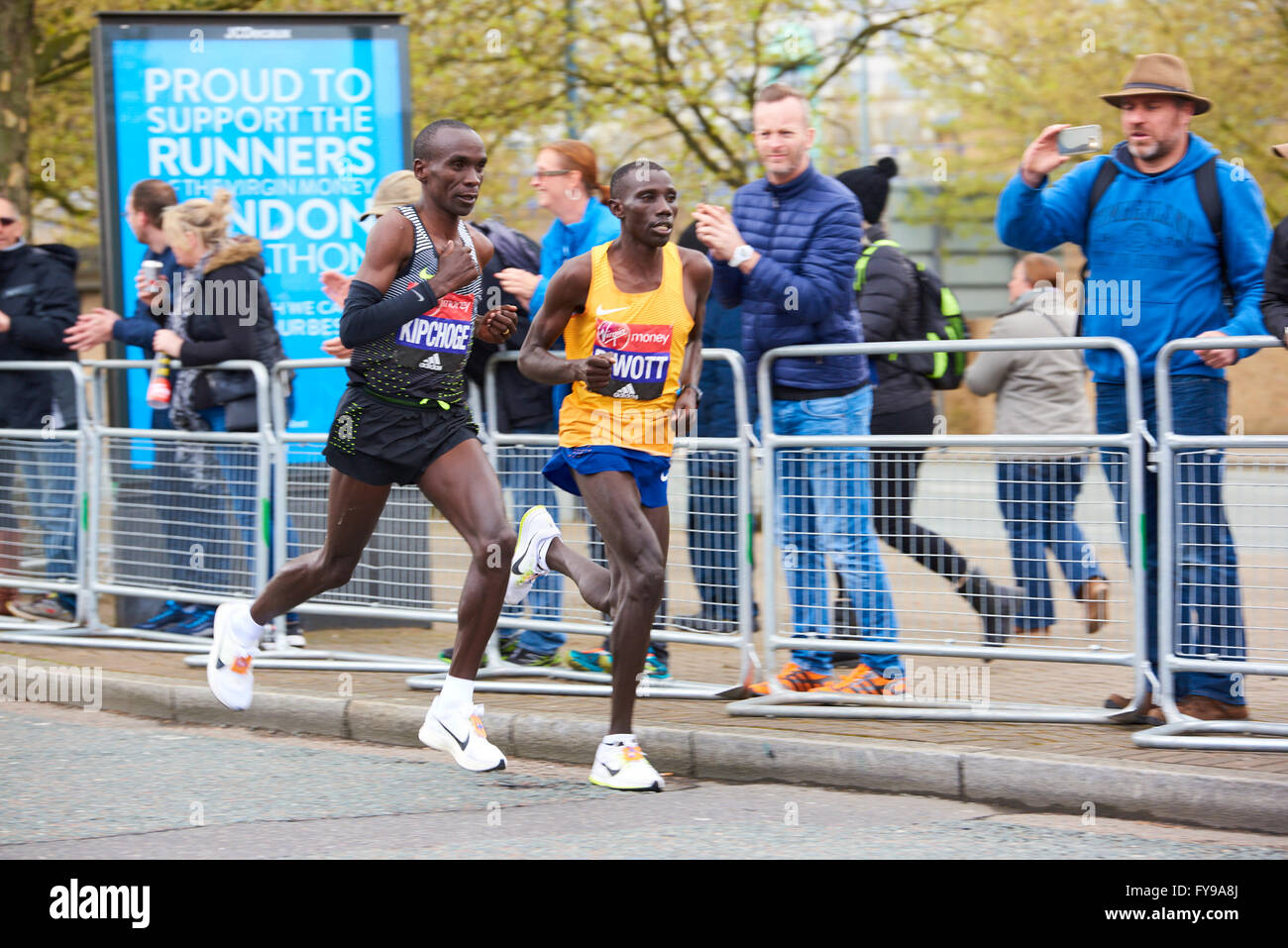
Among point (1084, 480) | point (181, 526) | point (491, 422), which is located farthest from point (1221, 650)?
point (181, 526)

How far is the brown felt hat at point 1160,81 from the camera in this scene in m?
6.31

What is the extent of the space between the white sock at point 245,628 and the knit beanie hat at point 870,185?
3.47 metres

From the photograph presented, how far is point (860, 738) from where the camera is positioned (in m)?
6.14

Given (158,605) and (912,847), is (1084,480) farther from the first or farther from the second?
(158,605)

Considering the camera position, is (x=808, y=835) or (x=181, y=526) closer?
(x=808, y=835)

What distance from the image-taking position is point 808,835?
5.18 meters

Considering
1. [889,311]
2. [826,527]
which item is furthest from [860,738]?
[889,311]

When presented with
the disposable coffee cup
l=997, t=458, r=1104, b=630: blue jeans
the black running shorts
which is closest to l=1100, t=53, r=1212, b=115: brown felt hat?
l=997, t=458, r=1104, b=630: blue jeans

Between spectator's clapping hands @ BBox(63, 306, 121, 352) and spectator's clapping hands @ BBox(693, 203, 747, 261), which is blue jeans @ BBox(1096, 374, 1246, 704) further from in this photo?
spectator's clapping hands @ BBox(63, 306, 121, 352)

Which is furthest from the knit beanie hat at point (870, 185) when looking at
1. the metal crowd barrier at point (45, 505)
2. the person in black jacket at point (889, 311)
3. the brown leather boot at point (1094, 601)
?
the metal crowd barrier at point (45, 505)

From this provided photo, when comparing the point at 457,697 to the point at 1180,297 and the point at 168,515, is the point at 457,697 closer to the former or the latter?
the point at 1180,297

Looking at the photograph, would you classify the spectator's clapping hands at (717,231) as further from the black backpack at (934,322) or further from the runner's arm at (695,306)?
the black backpack at (934,322)

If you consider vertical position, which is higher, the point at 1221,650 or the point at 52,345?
the point at 52,345

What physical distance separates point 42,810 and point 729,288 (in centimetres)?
323
